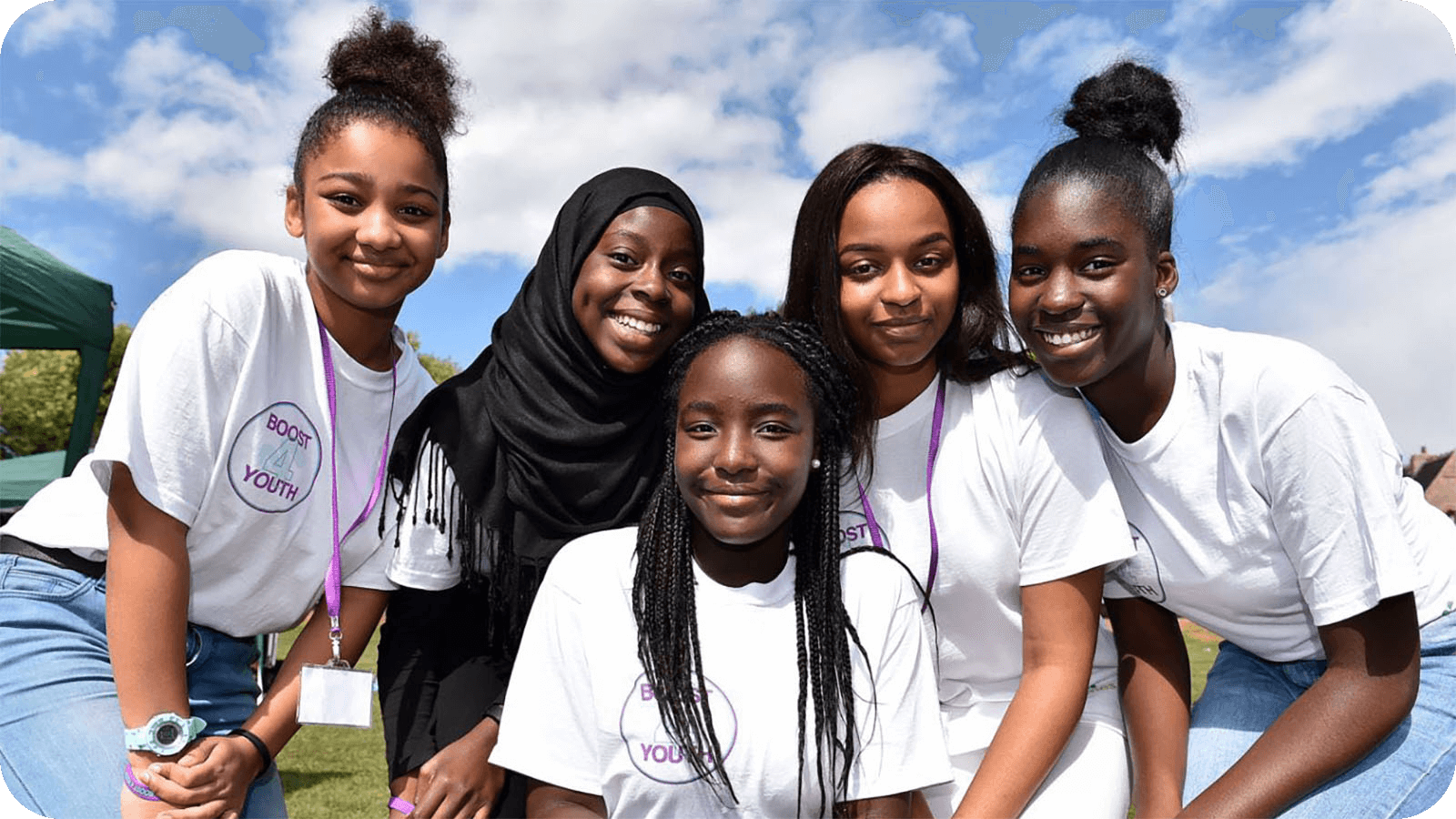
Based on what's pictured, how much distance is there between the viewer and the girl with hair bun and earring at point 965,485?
2.79 metres

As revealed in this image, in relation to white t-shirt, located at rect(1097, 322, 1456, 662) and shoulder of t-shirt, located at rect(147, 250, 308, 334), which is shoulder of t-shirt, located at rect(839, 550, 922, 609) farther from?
shoulder of t-shirt, located at rect(147, 250, 308, 334)

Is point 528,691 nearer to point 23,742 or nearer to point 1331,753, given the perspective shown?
point 23,742

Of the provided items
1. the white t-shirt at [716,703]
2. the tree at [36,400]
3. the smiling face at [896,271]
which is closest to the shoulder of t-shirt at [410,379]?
the white t-shirt at [716,703]

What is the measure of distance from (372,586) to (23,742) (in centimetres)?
97

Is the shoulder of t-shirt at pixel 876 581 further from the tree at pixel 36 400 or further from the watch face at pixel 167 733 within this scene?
the tree at pixel 36 400

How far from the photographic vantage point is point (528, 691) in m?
2.61

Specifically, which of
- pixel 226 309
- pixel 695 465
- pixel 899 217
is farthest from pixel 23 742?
pixel 899 217

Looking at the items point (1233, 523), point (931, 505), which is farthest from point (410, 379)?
point (1233, 523)

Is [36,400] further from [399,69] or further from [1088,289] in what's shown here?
[1088,289]

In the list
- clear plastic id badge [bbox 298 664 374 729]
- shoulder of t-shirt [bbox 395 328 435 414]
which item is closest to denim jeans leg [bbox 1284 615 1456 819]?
clear plastic id badge [bbox 298 664 374 729]

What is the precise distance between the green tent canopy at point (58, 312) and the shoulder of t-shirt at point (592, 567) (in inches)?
356

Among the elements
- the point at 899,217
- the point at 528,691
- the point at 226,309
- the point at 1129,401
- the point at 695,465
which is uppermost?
the point at 899,217

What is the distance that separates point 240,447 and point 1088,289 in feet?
7.92

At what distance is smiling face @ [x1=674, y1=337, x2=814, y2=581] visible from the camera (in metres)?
2.62
